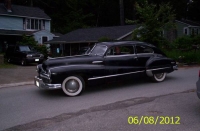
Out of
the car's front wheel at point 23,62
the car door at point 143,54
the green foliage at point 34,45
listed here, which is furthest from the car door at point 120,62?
the green foliage at point 34,45

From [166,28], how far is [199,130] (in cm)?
1383

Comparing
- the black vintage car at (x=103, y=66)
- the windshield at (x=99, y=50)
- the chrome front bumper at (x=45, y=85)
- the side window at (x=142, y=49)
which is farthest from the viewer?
the side window at (x=142, y=49)

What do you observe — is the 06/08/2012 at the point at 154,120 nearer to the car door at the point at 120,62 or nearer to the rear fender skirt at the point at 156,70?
the car door at the point at 120,62

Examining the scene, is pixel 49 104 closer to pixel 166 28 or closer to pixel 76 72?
pixel 76 72

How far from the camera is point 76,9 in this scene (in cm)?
4891

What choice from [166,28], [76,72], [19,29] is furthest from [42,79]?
[19,29]

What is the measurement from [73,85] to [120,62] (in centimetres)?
191


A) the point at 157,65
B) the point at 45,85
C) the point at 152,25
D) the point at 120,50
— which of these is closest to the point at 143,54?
the point at 157,65

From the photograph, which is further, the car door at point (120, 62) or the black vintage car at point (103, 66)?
the car door at point (120, 62)

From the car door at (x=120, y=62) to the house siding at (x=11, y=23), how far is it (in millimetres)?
26912

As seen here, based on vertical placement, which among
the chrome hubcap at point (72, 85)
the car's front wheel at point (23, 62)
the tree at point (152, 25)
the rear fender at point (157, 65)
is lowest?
the chrome hubcap at point (72, 85)

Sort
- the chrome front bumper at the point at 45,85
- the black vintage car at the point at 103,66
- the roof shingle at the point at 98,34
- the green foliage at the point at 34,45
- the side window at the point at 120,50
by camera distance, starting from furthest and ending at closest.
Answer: the roof shingle at the point at 98,34 < the green foliage at the point at 34,45 < the side window at the point at 120,50 < the black vintage car at the point at 103,66 < the chrome front bumper at the point at 45,85

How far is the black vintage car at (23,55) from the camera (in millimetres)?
19094

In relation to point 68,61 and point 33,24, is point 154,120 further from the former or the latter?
point 33,24
